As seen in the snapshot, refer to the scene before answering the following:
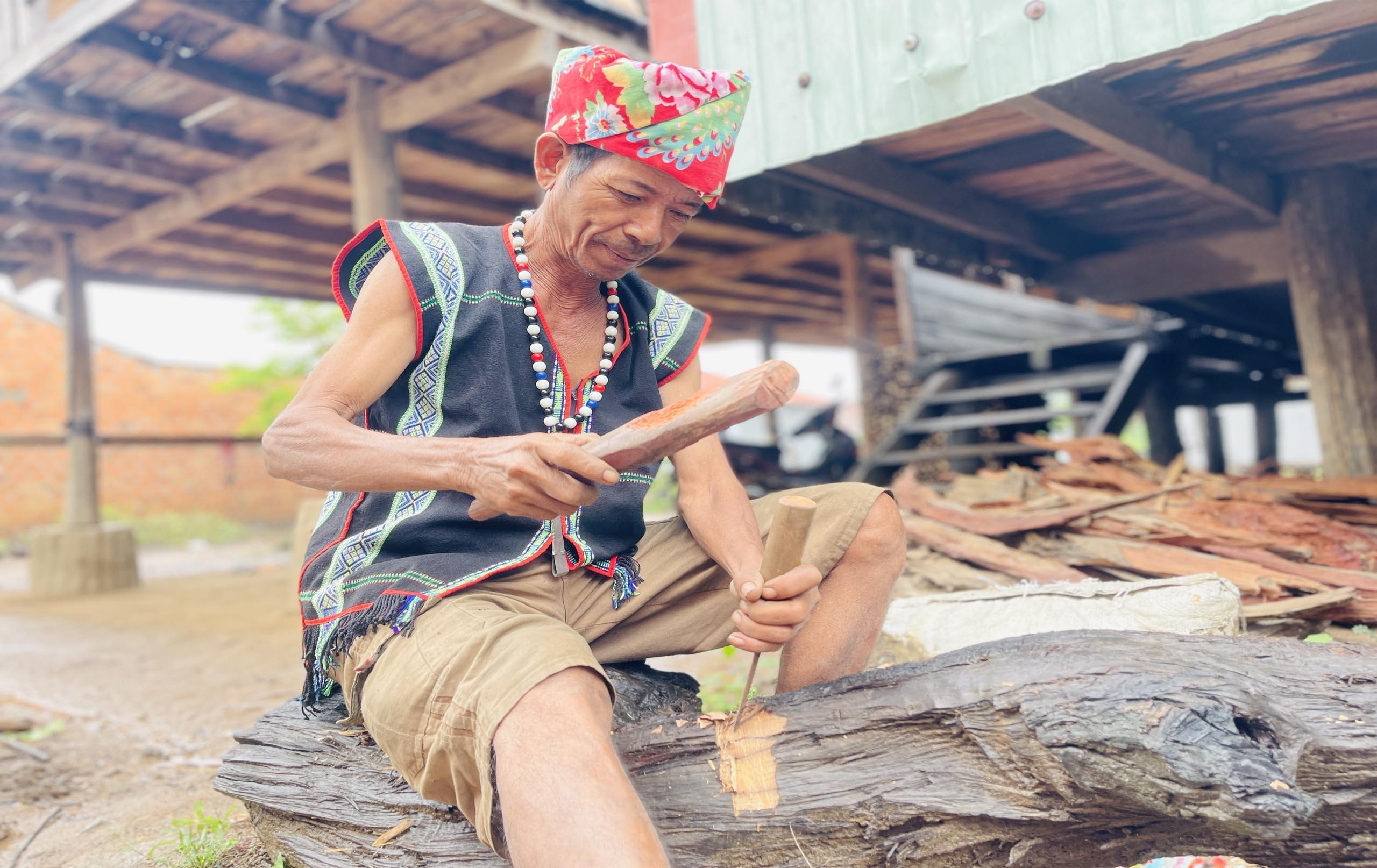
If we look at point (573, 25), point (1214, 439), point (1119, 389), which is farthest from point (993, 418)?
point (1214, 439)

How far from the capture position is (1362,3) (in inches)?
109

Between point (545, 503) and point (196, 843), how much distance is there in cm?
165

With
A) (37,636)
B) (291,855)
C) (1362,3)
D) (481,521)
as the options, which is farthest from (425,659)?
(37,636)

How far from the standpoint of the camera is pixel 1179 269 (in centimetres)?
586

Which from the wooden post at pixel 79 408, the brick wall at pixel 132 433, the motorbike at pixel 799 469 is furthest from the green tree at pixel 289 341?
the motorbike at pixel 799 469

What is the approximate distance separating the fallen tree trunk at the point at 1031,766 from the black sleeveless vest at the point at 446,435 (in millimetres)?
435

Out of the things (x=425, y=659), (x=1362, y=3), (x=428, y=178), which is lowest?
(x=425, y=659)

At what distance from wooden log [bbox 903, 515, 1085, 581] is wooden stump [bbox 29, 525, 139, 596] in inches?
327

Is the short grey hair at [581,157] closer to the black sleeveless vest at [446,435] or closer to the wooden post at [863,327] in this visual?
the black sleeveless vest at [446,435]

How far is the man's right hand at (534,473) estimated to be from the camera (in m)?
1.62

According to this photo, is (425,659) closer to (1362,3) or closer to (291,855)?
(291,855)

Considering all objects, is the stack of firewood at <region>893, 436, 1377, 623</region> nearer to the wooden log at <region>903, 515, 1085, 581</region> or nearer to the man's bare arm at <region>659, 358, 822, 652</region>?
the wooden log at <region>903, 515, 1085, 581</region>

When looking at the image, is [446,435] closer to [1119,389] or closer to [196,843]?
[196,843]

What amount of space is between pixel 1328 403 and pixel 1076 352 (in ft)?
9.98
